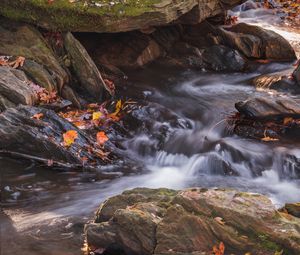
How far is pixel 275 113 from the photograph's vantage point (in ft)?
24.3

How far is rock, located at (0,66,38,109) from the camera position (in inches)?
268

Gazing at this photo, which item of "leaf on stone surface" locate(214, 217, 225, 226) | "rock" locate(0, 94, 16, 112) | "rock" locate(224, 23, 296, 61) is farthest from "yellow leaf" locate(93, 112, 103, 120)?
"rock" locate(224, 23, 296, 61)

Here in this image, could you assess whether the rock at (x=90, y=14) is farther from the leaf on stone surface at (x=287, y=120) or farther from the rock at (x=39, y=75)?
the leaf on stone surface at (x=287, y=120)

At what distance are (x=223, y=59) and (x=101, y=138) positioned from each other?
16.8 feet

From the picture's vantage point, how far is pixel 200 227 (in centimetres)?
362

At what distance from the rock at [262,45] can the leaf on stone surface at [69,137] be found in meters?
6.26

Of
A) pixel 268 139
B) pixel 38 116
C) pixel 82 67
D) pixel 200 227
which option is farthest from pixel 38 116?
pixel 268 139

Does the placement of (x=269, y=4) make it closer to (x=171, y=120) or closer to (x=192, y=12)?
(x=192, y=12)

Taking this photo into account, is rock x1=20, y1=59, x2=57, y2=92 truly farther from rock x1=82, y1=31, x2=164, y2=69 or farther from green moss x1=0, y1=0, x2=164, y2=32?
rock x1=82, y1=31, x2=164, y2=69

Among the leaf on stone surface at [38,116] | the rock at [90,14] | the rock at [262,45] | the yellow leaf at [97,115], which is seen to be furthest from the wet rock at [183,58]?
the leaf on stone surface at [38,116]

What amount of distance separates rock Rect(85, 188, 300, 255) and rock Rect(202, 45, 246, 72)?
732cm

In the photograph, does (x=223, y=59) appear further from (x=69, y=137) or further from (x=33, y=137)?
(x=33, y=137)

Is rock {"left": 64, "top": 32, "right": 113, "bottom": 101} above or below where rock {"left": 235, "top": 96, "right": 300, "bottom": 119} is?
above

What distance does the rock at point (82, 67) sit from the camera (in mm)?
8242
